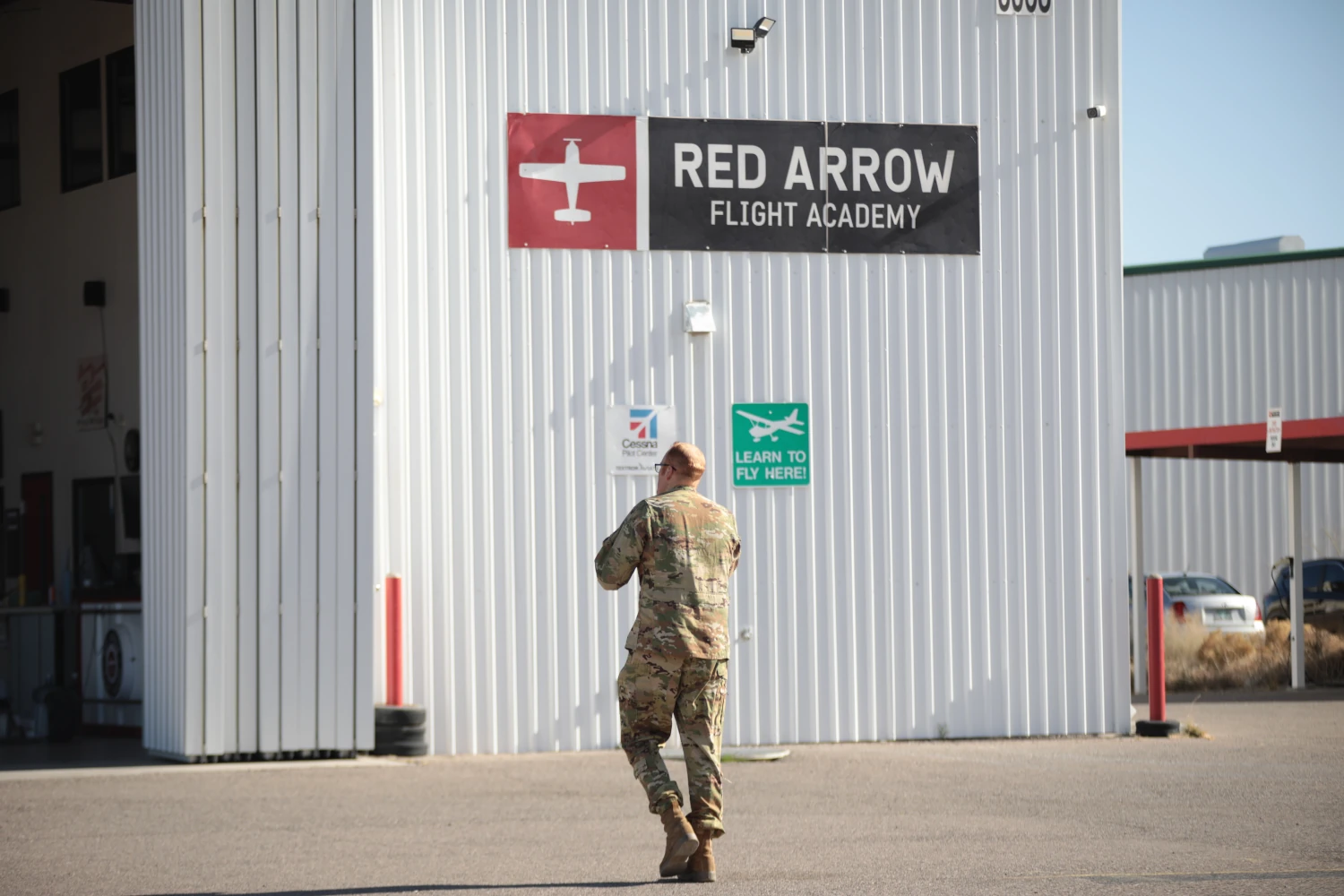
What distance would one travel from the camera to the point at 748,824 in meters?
9.38

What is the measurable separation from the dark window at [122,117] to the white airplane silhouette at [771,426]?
836 cm

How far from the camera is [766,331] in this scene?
13.5 metres

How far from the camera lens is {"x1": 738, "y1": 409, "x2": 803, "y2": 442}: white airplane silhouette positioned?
13406 millimetres

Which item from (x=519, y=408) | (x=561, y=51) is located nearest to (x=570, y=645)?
(x=519, y=408)

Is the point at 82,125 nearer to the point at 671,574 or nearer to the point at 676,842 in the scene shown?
the point at 671,574

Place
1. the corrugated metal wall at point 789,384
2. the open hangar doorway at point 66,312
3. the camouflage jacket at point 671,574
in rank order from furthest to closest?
1. the open hangar doorway at point 66,312
2. the corrugated metal wall at point 789,384
3. the camouflage jacket at point 671,574

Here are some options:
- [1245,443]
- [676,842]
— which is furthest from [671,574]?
[1245,443]

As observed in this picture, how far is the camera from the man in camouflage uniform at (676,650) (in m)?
7.45

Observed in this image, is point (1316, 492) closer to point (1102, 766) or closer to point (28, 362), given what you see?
point (1102, 766)

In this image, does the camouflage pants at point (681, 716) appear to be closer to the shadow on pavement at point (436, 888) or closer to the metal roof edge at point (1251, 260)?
the shadow on pavement at point (436, 888)

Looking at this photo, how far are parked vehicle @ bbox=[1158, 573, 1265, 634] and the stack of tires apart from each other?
1357 cm

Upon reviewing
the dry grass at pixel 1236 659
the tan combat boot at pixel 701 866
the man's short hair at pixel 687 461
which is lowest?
the dry grass at pixel 1236 659

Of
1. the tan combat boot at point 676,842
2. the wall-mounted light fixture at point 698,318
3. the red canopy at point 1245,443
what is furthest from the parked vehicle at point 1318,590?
the tan combat boot at point 676,842

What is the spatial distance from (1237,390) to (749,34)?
18298 mm
